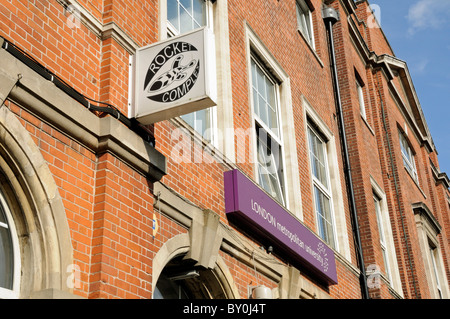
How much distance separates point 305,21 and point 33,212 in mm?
10496

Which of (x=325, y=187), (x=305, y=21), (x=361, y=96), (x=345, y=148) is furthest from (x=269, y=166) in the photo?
(x=361, y=96)

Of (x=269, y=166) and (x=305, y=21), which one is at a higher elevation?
(x=305, y=21)

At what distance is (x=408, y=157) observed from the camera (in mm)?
20984

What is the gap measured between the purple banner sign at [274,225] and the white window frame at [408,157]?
10386 millimetres

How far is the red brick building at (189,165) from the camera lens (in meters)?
5.00

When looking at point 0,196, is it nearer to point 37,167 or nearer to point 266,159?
point 37,167

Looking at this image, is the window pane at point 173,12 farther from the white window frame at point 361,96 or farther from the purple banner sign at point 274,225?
the white window frame at point 361,96

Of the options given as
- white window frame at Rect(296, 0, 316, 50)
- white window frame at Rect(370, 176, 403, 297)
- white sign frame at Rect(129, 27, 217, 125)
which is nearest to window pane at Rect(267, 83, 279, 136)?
white window frame at Rect(296, 0, 316, 50)

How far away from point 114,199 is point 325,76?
366 inches

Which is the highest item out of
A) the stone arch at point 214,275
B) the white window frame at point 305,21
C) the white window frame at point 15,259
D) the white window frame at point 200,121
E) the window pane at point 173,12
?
the white window frame at point 305,21

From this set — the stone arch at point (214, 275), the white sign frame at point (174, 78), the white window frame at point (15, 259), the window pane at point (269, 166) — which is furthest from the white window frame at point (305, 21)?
the white window frame at point (15, 259)

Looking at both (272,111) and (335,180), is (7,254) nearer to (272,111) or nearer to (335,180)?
(272,111)

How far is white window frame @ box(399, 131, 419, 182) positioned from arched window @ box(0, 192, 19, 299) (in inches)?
642

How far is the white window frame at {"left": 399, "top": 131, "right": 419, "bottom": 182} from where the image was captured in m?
20.2
